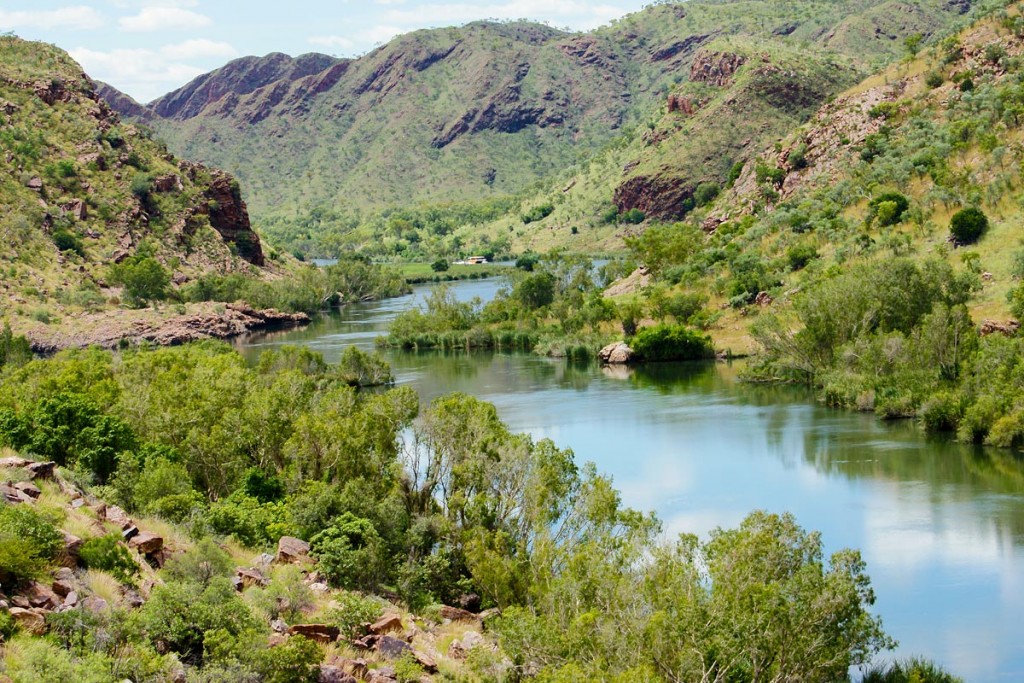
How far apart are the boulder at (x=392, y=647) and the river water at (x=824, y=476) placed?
15133 mm

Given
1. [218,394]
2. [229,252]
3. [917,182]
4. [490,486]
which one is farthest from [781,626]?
[229,252]

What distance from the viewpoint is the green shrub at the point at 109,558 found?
2464cm

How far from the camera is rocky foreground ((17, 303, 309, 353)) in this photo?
110312mm

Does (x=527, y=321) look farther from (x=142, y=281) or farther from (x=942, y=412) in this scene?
(x=942, y=412)

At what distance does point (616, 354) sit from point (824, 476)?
4207 cm

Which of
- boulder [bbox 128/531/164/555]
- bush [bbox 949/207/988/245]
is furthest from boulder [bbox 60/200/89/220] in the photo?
boulder [bbox 128/531/164/555]

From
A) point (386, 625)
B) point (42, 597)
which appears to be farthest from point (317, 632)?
point (42, 597)

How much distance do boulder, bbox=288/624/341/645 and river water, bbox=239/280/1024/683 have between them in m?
16.6

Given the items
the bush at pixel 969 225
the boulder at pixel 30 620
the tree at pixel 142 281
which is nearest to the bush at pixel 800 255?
the bush at pixel 969 225

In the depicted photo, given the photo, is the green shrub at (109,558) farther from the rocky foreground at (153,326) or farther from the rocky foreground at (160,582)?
the rocky foreground at (153,326)

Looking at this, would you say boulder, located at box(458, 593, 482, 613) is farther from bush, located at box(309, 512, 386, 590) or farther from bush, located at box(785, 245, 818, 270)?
bush, located at box(785, 245, 818, 270)

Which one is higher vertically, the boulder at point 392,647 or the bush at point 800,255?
the bush at point 800,255

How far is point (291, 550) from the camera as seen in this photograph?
32.8 m

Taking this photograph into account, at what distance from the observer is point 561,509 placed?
38062mm
